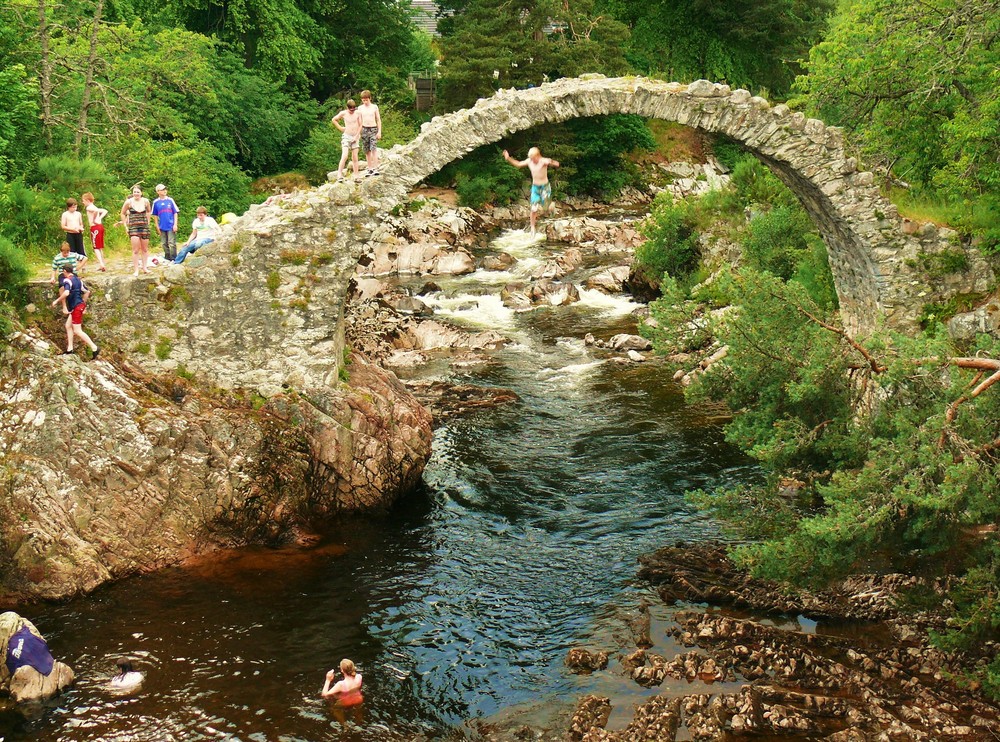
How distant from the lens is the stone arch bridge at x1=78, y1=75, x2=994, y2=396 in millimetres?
14344

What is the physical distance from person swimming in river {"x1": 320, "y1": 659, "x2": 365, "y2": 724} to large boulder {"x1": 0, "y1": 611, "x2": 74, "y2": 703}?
9.44ft

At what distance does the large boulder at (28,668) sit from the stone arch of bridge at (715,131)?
26.3ft

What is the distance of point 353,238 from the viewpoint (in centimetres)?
1452

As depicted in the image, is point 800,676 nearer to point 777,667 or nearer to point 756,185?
point 777,667

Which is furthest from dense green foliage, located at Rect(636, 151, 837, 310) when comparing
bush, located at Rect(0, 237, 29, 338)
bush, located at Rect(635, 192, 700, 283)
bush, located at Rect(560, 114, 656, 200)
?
bush, located at Rect(0, 237, 29, 338)

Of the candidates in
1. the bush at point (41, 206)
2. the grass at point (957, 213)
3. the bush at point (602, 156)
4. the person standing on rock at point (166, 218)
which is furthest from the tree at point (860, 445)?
the bush at point (602, 156)

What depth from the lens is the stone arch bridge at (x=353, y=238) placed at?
1434cm

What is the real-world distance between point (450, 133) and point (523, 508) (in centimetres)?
590

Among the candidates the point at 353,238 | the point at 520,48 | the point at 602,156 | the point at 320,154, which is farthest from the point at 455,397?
the point at 602,156

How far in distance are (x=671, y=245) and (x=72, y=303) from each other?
1699 cm

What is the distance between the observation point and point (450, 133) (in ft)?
48.1

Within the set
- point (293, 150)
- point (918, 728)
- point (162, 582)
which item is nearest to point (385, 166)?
point (162, 582)

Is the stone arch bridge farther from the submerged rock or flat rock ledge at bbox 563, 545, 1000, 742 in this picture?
the submerged rock

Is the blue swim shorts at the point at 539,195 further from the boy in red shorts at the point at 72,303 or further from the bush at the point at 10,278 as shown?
the bush at the point at 10,278
